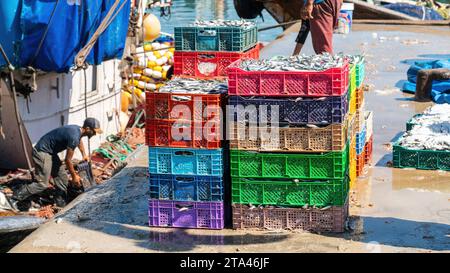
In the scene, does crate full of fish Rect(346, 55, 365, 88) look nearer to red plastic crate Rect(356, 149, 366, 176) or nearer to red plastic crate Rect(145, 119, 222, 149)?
red plastic crate Rect(356, 149, 366, 176)

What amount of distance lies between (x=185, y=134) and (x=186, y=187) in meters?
0.41

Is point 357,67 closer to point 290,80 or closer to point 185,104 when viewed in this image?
point 290,80

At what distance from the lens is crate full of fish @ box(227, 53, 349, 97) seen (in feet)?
19.4

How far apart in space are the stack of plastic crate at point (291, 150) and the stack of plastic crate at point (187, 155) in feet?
0.47

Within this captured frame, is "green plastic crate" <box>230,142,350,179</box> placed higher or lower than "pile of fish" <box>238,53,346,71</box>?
lower

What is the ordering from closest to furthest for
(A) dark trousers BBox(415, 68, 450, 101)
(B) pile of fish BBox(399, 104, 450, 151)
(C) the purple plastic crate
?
(C) the purple plastic crate
(B) pile of fish BBox(399, 104, 450, 151)
(A) dark trousers BBox(415, 68, 450, 101)

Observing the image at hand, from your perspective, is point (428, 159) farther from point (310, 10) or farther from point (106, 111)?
point (106, 111)

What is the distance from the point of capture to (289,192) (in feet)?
20.2

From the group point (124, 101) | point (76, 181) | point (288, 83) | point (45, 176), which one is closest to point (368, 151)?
point (288, 83)

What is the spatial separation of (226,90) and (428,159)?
2.42 m

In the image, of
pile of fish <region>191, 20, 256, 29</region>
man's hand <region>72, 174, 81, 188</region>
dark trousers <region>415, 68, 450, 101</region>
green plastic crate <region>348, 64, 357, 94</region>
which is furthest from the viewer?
dark trousers <region>415, 68, 450, 101</region>

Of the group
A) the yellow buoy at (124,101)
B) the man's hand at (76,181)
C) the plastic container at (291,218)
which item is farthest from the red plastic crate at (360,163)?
the yellow buoy at (124,101)

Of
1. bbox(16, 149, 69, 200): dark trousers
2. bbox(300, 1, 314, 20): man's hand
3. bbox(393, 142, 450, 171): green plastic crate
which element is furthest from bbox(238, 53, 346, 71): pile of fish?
bbox(16, 149, 69, 200): dark trousers

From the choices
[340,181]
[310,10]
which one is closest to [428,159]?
[340,181]
